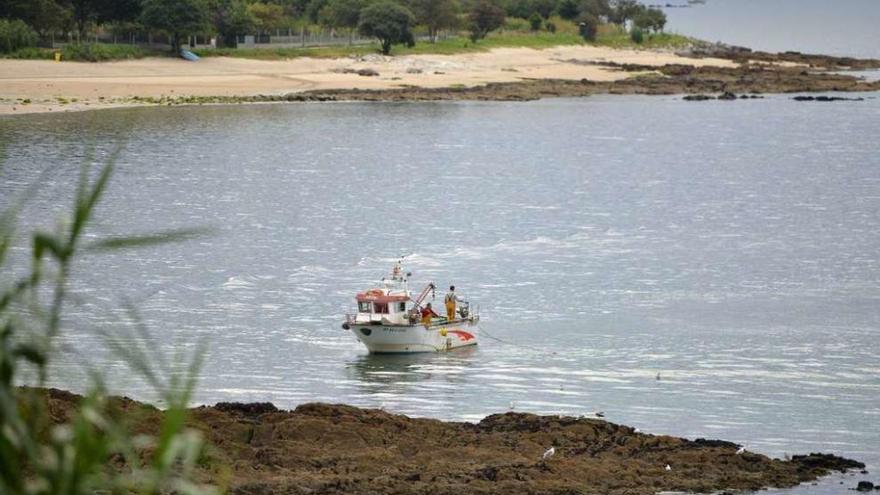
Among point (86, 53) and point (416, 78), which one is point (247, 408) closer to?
point (86, 53)

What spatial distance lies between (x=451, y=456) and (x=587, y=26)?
419ft

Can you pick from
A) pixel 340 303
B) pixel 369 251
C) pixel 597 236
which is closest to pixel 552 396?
pixel 340 303

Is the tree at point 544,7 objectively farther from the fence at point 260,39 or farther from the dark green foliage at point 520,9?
the fence at point 260,39

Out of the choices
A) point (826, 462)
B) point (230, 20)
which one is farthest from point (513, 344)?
Answer: point (230, 20)

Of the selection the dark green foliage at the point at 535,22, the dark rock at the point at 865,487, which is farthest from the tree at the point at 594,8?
the dark rock at the point at 865,487

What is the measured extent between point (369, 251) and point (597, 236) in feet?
22.2

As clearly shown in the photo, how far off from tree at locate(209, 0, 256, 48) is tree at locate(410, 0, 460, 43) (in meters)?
19.5

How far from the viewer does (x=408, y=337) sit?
29.0 m

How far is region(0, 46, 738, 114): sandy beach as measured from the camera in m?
82.1

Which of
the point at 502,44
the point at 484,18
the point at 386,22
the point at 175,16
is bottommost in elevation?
the point at 502,44

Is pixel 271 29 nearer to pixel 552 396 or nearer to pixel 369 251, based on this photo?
pixel 369 251

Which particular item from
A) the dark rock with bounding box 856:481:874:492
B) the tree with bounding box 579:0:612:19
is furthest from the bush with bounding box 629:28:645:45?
the dark rock with bounding box 856:481:874:492

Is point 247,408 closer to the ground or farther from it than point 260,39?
farther from it

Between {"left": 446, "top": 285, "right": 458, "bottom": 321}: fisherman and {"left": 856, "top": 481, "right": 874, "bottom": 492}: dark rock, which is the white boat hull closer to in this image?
{"left": 446, "top": 285, "right": 458, "bottom": 321}: fisherman
